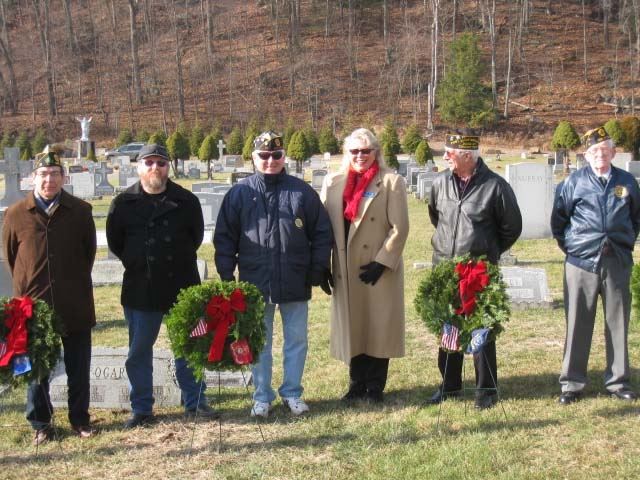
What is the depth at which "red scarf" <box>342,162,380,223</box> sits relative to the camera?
17.7 feet

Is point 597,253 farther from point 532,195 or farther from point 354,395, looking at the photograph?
point 532,195

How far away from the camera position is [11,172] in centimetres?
1482

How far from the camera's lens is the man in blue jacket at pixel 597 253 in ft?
17.4

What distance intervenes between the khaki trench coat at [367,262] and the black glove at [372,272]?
1.7 inches

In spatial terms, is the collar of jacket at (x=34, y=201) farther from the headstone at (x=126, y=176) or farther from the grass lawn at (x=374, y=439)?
the headstone at (x=126, y=176)

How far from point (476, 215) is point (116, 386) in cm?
281

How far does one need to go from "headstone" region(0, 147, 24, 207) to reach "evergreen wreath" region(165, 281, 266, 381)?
1064cm

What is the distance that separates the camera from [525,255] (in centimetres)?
1212

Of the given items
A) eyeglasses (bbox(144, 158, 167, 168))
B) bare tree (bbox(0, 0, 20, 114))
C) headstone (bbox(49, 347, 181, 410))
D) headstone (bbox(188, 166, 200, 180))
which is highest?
bare tree (bbox(0, 0, 20, 114))

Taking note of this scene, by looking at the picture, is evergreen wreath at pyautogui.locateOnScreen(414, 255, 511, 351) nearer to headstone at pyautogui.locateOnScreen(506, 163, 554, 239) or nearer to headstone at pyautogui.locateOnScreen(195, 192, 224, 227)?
headstone at pyautogui.locateOnScreen(506, 163, 554, 239)

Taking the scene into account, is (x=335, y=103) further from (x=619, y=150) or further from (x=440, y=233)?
(x=440, y=233)

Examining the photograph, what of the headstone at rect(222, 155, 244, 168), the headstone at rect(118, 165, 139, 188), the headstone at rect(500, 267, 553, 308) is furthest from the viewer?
the headstone at rect(222, 155, 244, 168)

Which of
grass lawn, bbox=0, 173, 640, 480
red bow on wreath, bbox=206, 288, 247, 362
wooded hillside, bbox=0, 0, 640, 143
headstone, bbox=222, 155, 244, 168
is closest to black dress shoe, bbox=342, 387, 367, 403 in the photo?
grass lawn, bbox=0, 173, 640, 480

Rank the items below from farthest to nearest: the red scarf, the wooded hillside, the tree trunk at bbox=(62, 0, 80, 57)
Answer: the tree trunk at bbox=(62, 0, 80, 57) → the wooded hillside → the red scarf
